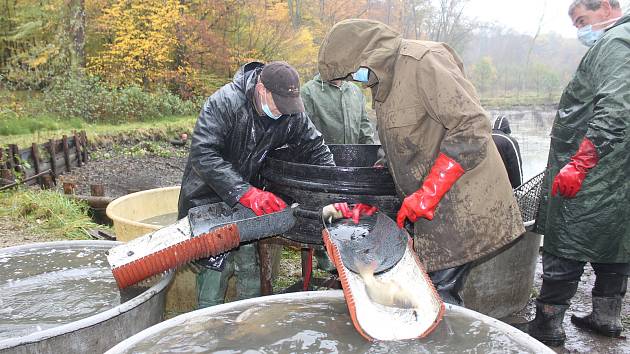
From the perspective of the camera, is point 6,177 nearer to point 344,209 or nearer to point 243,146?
point 243,146

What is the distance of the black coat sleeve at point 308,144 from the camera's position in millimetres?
3221

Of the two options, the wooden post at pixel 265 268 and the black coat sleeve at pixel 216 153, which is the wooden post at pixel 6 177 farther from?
the wooden post at pixel 265 268

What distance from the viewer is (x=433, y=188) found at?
7.72ft

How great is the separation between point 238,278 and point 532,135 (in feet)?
73.3

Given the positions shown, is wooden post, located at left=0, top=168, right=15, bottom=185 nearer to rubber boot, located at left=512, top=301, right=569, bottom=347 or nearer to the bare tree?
rubber boot, located at left=512, top=301, right=569, bottom=347

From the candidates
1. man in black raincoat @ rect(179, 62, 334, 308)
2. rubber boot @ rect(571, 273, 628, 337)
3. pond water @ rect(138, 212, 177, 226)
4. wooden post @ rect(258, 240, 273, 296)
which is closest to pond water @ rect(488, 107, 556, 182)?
rubber boot @ rect(571, 273, 628, 337)

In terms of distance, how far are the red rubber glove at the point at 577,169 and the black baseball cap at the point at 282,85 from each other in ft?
5.61

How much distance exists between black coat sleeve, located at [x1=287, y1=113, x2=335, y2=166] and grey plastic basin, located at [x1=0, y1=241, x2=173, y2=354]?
1.20 metres

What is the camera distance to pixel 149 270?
7.61ft

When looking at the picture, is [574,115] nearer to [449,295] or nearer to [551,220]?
[551,220]

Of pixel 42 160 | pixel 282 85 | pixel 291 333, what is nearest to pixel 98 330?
pixel 291 333

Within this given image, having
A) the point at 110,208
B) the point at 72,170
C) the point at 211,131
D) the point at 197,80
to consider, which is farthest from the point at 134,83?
the point at 211,131

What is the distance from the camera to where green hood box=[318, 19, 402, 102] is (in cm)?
245

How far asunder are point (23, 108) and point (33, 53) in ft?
15.2
